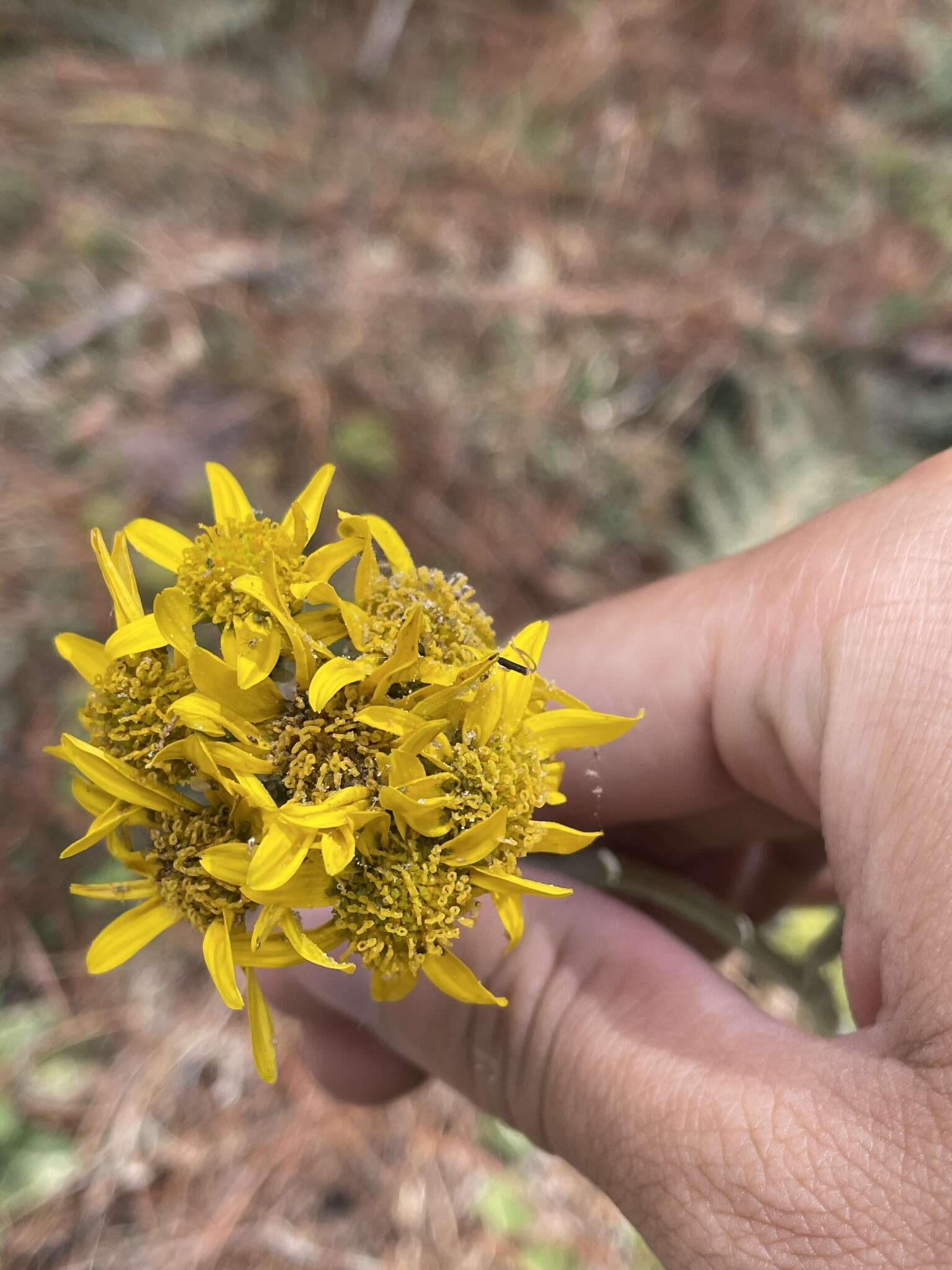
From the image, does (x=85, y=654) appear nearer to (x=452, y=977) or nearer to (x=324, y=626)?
(x=324, y=626)

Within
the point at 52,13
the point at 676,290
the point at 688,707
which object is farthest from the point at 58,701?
the point at 52,13

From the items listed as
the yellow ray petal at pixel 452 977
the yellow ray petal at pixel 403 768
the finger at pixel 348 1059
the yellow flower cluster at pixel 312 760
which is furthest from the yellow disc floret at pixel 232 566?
the finger at pixel 348 1059

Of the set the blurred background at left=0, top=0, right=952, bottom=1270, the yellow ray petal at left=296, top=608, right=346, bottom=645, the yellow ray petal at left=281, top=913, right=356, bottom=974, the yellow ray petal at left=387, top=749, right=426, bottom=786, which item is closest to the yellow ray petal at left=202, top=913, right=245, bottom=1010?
the yellow ray petal at left=281, top=913, right=356, bottom=974

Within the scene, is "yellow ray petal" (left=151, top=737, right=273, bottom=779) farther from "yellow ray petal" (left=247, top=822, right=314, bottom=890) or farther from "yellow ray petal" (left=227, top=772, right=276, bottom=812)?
"yellow ray petal" (left=247, top=822, right=314, bottom=890)

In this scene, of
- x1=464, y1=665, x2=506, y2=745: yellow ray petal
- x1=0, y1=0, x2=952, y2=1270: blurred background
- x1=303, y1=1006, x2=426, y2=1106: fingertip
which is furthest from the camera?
x1=0, y1=0, x2=952, y2=1270: blurred background

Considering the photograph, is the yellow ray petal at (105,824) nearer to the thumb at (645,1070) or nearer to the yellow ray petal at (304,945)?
the yellow ray petal at (304,945)

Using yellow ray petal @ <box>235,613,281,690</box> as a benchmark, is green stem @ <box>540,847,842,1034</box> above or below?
below

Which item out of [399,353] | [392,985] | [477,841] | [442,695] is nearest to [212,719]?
[442,695]
